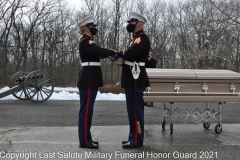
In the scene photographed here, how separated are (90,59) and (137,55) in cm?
68

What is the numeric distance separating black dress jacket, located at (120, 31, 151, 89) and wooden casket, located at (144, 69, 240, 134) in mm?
646

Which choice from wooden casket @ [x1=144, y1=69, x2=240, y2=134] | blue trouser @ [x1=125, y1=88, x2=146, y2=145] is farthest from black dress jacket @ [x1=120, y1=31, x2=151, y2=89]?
wooden casket @ [x1=144, y1=69, x2=240, y2=134]

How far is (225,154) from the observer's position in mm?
4055

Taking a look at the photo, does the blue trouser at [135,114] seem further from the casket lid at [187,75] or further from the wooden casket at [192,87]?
the casket lid at [187,75]

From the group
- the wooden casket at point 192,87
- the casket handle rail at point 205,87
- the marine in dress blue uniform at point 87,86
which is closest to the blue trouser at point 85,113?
the marine in dress blue uniform at point 87,86

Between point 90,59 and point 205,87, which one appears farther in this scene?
point 205,87

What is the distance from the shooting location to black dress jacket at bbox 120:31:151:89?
4119 millimetres

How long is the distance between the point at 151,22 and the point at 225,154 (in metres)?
29.1

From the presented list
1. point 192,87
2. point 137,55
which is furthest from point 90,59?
→ point 192,87

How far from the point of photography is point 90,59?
13.9 ft

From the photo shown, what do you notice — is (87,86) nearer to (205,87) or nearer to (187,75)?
(187,75)

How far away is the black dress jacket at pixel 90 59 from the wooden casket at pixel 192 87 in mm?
1034

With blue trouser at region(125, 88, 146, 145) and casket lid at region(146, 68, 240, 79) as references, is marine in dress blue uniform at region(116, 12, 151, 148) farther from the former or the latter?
casket lid at region(146, 68, 240, 79)

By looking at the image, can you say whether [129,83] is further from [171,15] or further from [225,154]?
[171,15]
